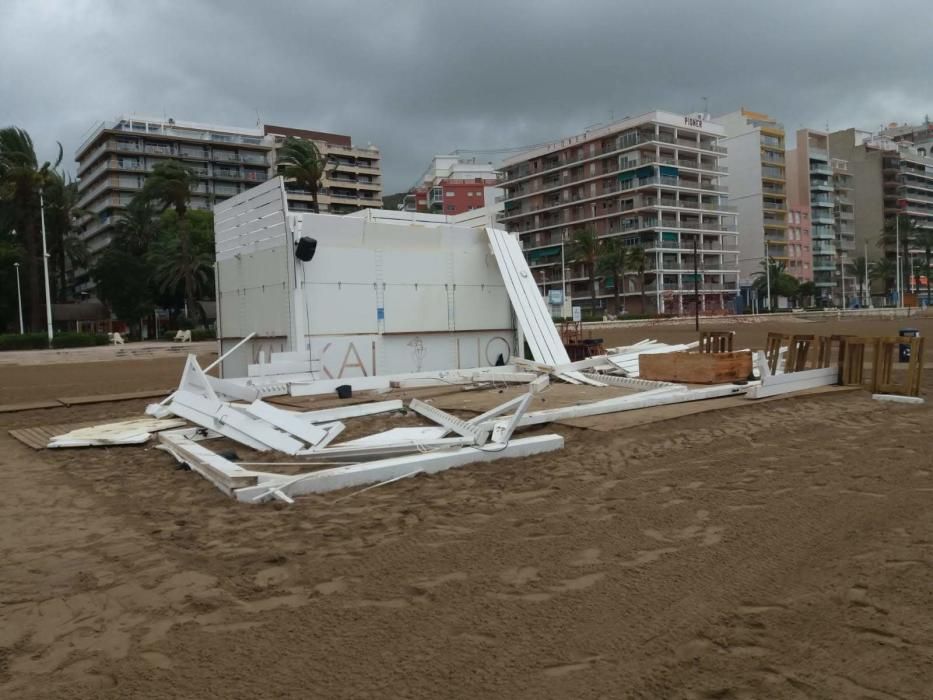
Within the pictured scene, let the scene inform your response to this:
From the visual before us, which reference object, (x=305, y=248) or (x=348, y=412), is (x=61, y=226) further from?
(x=348, y=412)

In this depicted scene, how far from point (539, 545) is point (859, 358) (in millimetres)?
8643

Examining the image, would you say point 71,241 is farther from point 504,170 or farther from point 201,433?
point 201,433

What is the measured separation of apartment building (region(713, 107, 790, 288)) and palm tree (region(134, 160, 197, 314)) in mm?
65488

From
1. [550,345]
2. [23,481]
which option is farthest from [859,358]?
[23,481]

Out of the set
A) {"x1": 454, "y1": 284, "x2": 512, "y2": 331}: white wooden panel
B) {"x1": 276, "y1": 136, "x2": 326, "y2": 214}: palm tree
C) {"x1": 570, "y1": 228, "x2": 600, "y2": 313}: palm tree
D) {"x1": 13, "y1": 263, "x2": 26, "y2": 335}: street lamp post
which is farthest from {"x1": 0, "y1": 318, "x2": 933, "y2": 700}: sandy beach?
{"x1": 570, "y1": 228, "x2": 600, "y2": 313}: palm tree

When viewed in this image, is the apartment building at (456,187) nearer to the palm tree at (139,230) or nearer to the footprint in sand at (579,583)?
the palm tree at (139,230)

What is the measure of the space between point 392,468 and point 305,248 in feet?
24.1

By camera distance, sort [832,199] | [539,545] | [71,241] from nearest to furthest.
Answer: [539,545] → [71,241] → [832,199]

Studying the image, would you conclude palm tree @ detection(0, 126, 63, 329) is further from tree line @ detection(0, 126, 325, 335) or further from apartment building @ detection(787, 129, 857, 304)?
apartment building @ detection(787, 129, 857, 304)

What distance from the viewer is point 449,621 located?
3254 millimetres

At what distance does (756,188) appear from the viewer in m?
89.8

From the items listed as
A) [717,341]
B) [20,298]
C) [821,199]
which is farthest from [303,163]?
[821,199]

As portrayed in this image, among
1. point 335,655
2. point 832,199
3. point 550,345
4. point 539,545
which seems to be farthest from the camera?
point 832,199

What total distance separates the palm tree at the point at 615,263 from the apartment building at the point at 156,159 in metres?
42.8
